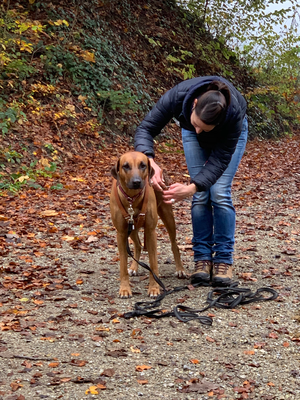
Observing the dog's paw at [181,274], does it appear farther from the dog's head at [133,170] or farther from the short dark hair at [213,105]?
the short dark hair at [213,105]

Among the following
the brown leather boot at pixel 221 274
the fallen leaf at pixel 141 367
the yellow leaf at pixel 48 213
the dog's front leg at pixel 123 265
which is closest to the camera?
the fallen leaf at pixel 141 367

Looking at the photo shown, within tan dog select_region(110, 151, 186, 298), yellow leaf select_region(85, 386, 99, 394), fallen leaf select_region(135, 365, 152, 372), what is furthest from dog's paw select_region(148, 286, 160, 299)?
yellow leaf select_region(85, 386, 99, 394)

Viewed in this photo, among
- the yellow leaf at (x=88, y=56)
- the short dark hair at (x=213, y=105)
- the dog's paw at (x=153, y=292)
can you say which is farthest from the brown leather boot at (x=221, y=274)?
the yellow leaf at (x=88, y=56)

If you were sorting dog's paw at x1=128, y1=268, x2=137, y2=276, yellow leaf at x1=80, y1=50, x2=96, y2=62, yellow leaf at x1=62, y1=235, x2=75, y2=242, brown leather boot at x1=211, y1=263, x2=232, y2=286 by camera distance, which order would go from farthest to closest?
yellow leaf at x1=80, y1=50, x2=96, y2=62 < yellow leaf at x1=62, y1=235, x2=75, y2=242 < dog's paw at x1=128, y1=268, x2=137, y2=276 < brown leather boot at x1=211, y1=263, x2=232, y2=286

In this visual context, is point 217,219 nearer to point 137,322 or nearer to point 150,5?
point 137,322

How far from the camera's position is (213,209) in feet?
16.6

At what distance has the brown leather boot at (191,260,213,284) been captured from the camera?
195 inches

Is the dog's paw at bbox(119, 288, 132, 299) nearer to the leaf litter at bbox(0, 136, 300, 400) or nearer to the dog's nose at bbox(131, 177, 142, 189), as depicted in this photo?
the leaf litter at bbox(0, 136, 300, 400)

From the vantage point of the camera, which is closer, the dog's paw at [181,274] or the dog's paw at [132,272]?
the dog's paw at [181,274]

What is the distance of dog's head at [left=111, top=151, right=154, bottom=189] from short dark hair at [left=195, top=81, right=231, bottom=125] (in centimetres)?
65

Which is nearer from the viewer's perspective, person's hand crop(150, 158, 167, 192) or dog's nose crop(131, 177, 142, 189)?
dog's nose crop(131, 177, 142, 189)

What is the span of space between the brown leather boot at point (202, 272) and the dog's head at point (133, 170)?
1.22 metres

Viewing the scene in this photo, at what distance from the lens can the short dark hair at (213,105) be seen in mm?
4000

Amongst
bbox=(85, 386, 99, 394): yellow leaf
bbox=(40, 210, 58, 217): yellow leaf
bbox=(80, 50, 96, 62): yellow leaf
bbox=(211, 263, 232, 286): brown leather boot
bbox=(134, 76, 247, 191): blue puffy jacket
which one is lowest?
bbox=(85, 386, 99, 394): yellow leaf
